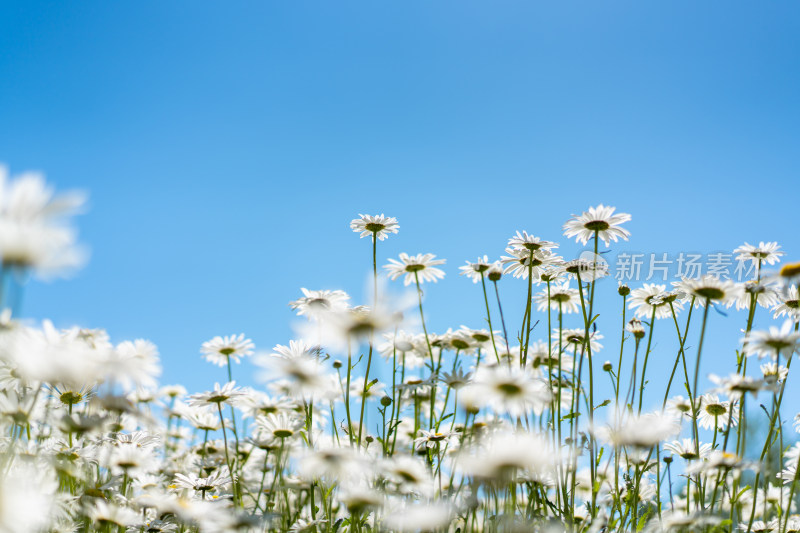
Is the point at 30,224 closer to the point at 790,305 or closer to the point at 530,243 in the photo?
the point at 530,243

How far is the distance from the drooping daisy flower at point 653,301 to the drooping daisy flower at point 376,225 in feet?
5.23

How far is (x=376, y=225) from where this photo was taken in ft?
12.9

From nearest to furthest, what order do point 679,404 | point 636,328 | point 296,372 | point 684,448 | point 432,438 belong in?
point 296,372 → point 432,438 → point 636,328 → point 684,448 → point 679,404

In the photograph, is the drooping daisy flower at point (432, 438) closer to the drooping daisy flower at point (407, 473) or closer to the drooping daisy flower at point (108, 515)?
the drooping daisy flower at point (407, 473)

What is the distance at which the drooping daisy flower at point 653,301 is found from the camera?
12.2ft

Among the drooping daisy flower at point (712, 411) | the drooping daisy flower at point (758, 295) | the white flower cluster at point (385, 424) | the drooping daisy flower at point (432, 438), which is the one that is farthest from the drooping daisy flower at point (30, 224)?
the drooping daisy flower at point (712, 411)

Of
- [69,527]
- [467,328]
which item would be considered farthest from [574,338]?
[69,527]

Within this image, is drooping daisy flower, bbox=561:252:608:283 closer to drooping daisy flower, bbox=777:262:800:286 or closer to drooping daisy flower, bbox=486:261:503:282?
Answer: drooping daisy flower, bbox=486:261:503:282

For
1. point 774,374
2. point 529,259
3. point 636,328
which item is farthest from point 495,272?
point 774,374

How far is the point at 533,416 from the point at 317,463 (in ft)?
5.20

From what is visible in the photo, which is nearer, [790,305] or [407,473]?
[407,473]

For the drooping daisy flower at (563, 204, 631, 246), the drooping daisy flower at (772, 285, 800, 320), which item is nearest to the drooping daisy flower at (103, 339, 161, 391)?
the drooping daisy flower at (563, 204, 631, 246)

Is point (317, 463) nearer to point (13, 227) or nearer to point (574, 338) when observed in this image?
point (13, 227)

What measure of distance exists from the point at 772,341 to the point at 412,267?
2161 mm
